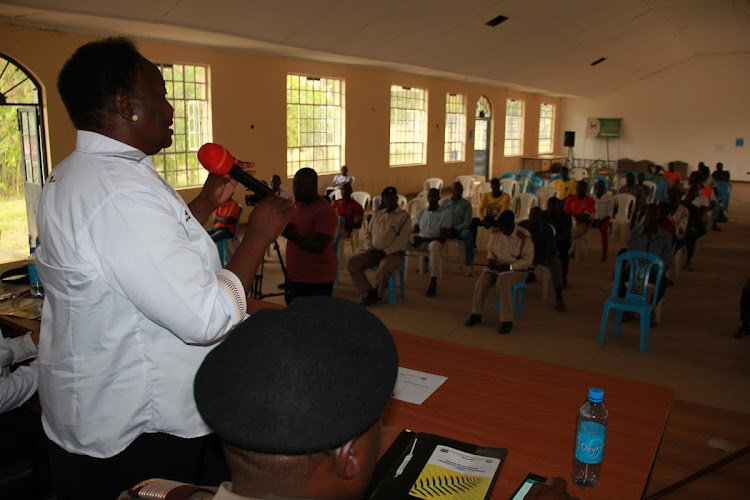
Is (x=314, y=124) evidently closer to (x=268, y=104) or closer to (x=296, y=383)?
(x=268, y=104)

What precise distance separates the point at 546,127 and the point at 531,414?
22434 mm

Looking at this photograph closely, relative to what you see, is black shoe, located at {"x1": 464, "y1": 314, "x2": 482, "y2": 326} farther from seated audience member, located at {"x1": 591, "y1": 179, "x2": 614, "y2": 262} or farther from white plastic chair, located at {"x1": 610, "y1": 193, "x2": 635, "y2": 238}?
white plastic chair, located at {"x1": 610, "y1": 193, "x2": 635, "y2": 238}

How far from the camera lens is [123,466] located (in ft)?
4.10

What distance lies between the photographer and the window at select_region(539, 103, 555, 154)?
73.0 ft

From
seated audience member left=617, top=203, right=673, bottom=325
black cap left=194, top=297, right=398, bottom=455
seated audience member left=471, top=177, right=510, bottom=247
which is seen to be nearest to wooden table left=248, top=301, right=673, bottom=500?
black cap left=194, top=297, right=398, bottom=455

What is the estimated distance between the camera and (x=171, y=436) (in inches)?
50.6

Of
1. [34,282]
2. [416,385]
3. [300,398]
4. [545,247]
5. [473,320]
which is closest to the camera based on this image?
[300,398]

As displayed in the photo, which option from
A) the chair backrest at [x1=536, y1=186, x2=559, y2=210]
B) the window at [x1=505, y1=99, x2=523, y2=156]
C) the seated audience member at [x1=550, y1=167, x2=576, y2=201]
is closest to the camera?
the seated audience member at [x1=550, y1=167, x2=576, y2=201]

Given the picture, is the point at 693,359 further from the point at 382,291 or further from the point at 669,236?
the point at 382,291

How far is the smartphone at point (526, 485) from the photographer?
1.40m

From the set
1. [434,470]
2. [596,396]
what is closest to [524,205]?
[596,396]

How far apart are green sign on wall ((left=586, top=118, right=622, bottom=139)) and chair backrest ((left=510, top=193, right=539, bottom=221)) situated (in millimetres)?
13905

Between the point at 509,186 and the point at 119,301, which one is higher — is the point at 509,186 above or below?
below

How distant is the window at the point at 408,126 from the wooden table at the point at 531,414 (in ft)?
41.7
